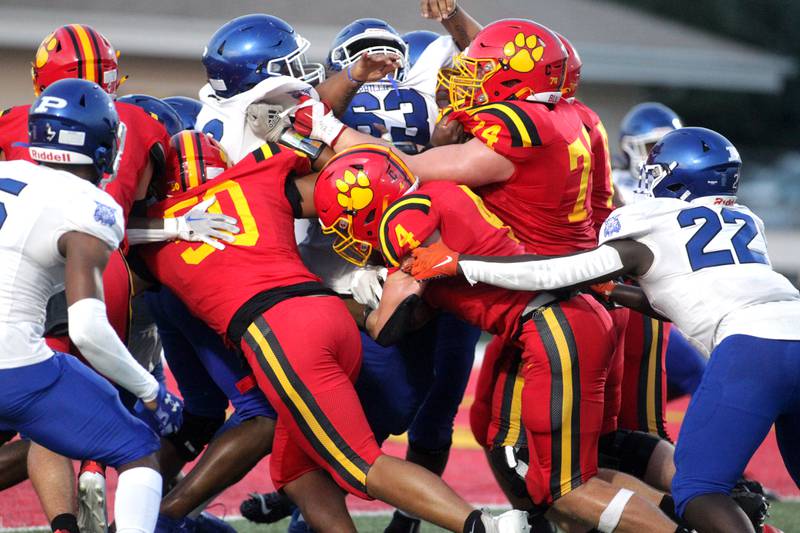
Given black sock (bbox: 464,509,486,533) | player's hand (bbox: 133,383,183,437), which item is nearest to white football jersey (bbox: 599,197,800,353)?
black sock (bbox: 464,509,486,533)

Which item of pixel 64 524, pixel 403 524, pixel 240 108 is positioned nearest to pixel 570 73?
pixel 240 108

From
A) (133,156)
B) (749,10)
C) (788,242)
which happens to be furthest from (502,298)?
(749,10)

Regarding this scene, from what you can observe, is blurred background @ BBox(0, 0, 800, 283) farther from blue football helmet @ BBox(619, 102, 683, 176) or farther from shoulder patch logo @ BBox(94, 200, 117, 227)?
shoulder patch logo @ BBox(94, 200, 117, 227)

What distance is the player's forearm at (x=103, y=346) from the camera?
12.4ft

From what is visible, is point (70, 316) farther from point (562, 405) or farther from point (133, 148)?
point (562, 405)

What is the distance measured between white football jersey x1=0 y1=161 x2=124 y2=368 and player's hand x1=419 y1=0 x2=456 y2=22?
2.02 metres

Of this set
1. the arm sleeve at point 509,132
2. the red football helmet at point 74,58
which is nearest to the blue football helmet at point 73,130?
the red football helmet at point 74,58

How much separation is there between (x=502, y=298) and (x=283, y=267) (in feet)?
2.72

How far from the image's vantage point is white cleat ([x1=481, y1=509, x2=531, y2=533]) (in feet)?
13.1

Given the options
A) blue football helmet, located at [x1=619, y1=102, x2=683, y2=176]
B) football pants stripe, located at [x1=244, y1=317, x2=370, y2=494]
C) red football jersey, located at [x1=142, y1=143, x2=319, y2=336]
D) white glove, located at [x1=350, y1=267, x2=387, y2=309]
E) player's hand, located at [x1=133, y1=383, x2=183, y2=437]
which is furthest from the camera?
blue football helmet, located at [x1=619, y1=102, x2=683, y2=176]

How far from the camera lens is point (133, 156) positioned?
475 cm

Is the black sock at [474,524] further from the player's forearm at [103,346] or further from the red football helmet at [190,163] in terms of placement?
the red football helmet at [190,163]

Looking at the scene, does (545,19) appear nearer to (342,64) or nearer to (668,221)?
(342,64)

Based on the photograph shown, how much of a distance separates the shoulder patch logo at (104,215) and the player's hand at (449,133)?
134 cm
